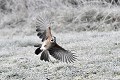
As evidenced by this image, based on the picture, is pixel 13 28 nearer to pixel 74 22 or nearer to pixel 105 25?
pixel 74 22

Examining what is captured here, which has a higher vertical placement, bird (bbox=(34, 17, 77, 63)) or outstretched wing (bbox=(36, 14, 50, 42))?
outstretched wing (bbox=(36, 14, 50, 42))

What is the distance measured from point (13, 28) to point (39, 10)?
47.7 inches

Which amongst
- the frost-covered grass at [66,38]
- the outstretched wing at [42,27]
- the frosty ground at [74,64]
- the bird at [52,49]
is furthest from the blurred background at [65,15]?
the bird at [52,49]

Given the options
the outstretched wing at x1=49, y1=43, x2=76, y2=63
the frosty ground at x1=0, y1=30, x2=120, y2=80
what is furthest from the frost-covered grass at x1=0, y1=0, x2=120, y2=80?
the outstretched wing at x1=49, y1=43, x2=76, y2=63

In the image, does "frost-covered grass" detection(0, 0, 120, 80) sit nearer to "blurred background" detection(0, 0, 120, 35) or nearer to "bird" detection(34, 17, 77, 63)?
"blurred background" detection(0, 0, 120, 35)

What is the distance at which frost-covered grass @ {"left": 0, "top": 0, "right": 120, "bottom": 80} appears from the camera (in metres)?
6.43

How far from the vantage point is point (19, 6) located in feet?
52.5

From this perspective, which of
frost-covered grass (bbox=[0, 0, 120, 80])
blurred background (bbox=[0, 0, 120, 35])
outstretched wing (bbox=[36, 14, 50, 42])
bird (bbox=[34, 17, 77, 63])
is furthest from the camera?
blurred background (bbox=[0, 0, 120, 35])

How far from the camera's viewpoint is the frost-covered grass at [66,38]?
6430mm

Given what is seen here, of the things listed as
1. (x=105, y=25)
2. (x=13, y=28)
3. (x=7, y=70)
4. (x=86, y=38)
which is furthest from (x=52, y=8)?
(x=7, y=70)

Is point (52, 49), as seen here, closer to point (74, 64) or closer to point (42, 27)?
point (42, 27)

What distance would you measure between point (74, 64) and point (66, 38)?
13.1 ft

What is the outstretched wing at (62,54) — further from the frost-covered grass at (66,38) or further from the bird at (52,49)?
the frost-covered grass at (66,38)

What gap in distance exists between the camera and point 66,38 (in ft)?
35.9
